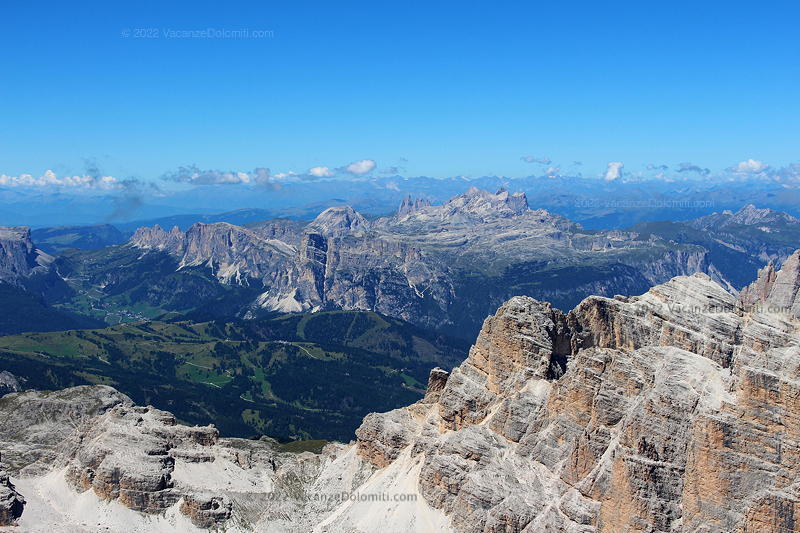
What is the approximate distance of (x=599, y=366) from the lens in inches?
4675

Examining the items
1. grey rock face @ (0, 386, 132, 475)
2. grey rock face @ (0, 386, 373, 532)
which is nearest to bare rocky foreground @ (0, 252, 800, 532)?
grey rock face @ (0, 386, 373, 532)

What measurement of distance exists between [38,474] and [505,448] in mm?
101974

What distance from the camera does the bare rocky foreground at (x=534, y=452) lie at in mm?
96250

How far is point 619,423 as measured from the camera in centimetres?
11212

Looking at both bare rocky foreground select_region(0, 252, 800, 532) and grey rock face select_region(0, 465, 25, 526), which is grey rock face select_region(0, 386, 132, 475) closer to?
bare rocky foreground select_region(0, 252, 800, 532)

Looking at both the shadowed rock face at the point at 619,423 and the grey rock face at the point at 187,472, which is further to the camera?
the grey rock face at the point at 187,472

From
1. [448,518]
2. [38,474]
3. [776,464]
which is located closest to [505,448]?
[448,518]

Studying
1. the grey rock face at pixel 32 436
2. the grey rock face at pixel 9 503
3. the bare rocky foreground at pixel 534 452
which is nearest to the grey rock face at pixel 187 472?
the grey rock face at pixel 9 503

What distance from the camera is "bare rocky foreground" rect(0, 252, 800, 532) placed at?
316 feet

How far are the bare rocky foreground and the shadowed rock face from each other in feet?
0.84

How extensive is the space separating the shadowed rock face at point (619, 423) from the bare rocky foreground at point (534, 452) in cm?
26

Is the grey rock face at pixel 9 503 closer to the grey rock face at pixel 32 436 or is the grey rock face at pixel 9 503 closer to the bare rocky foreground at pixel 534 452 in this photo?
the bare rocky foreground at pixel 534 452

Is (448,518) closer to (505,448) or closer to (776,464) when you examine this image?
(505,448)

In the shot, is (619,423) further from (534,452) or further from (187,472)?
(187,472)
